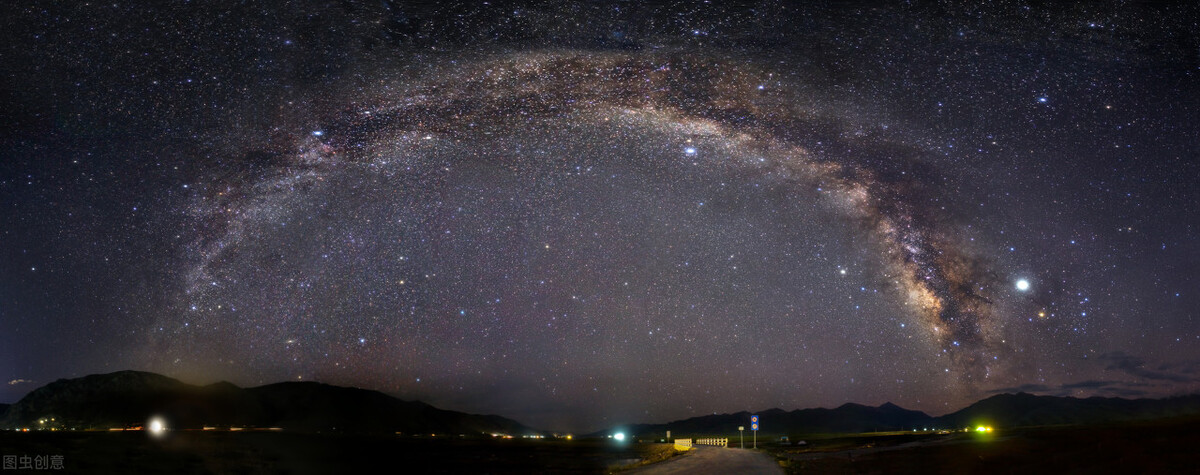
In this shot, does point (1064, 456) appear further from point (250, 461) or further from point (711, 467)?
point (250, 461)

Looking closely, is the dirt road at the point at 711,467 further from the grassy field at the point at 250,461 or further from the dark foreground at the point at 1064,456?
the grassy field at the point at 250,461

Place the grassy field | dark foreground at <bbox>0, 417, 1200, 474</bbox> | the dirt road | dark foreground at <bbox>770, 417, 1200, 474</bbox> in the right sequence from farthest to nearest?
the grassy field, the dirt road, dark foreground at <bbox>0, 417, 1200, 474</bbox>, dark foreground at <bbox>770, 417, 1200, 474</bbox>

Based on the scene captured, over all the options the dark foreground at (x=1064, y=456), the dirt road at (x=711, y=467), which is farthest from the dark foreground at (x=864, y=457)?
the dirt road at (x=711, y=467)

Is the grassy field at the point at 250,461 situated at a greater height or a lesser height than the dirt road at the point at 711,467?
lesser

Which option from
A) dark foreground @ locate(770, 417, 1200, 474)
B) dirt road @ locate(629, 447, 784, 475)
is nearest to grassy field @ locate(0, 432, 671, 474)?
dirt road @ locate(629, 447, 784, 475)

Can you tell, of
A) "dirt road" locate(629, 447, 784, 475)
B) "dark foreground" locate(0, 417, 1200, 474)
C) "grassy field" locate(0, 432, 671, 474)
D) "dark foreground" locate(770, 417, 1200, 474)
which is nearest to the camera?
"dark foreground" locate(770, 417, 1200, 474)

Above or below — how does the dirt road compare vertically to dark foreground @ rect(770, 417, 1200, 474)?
below

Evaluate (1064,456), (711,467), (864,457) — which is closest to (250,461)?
(711,467)

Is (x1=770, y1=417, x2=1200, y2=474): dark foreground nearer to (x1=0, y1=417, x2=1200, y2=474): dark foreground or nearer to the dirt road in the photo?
(x1=0, y1=417, x2=1200, y2=474): dark foreground

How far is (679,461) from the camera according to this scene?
3472cm

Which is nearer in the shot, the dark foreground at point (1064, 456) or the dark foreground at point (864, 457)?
the dark foreground at point (1064, 456)

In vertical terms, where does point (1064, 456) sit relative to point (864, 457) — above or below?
above

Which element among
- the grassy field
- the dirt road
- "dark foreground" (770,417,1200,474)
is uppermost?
"dark foreground" (770,417,1200,474)

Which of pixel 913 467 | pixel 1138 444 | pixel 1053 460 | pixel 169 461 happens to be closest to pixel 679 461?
pixel 913 467
